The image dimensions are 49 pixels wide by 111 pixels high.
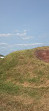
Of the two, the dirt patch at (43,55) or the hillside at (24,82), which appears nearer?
the hillside at (24,82)

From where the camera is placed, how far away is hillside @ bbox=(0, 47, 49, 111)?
14109 millimetres

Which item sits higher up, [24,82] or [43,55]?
[43,55]

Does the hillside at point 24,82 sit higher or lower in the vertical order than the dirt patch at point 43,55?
→ lower

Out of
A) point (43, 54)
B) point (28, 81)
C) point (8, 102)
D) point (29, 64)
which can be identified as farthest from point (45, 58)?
point (8, 102)

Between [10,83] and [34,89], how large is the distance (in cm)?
322

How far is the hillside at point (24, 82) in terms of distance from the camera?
14109mm

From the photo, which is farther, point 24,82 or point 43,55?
point 43,55

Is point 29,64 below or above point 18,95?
above

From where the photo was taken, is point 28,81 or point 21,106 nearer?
point 21,106

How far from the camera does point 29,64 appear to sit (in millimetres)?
23719

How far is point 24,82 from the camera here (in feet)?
68.8

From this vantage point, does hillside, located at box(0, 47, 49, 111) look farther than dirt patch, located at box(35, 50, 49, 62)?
No

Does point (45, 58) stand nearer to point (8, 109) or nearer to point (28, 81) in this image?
point (28, 81)

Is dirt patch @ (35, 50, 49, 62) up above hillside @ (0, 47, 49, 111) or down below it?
above
